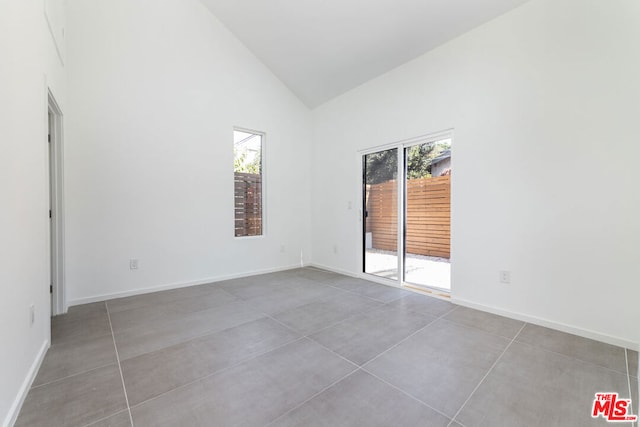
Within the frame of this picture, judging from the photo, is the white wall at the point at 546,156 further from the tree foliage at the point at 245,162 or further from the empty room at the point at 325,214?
the tree foliage at the point at 245,162

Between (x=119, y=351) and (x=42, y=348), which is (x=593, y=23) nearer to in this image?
(x=119, y=351)

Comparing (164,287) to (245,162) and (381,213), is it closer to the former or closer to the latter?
(245,162)

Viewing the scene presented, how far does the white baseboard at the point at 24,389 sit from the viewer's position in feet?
4.36

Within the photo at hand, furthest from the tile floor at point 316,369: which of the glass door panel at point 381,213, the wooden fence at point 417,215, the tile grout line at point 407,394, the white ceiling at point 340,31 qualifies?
the white ceiling at point 340,31

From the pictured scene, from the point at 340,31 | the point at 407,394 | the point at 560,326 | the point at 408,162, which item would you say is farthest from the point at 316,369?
the point at 340,31

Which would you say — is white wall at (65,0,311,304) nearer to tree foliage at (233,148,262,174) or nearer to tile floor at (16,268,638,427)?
tree foliage at (233,148,262,174)

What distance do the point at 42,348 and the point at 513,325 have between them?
3.83 meters

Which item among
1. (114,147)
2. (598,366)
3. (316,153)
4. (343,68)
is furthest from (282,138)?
(598,366)

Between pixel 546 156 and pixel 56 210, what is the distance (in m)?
4.76

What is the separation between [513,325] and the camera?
8.18 feet

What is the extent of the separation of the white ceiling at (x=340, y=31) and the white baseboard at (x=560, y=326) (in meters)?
2.97

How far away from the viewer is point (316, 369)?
1.83 m

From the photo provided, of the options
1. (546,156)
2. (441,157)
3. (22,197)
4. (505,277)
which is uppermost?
(441,157)

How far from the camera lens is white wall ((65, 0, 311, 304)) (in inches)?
121
